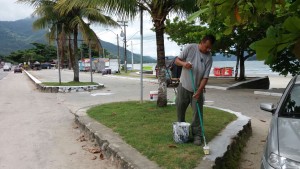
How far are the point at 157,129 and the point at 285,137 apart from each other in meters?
3.40

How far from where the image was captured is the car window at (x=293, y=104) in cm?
450

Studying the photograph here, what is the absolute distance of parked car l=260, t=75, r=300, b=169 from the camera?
3.41m

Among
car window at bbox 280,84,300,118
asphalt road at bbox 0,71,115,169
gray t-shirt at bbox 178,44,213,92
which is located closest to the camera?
car window at bbox 280,84,300,118

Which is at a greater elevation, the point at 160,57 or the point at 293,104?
the point at 160,57

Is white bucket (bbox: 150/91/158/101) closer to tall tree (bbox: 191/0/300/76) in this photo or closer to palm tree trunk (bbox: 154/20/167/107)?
palm tree trunk (bbox: 154/20/167/107)

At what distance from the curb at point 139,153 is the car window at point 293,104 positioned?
1.08 meters

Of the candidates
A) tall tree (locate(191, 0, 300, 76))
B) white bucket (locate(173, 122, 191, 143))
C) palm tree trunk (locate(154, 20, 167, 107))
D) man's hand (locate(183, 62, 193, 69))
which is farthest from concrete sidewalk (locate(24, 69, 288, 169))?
tall tree (locate(191, 0, 300, 76))

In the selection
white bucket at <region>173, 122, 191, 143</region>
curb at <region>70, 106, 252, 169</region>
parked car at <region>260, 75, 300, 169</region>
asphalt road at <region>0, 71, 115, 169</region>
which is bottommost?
asphalt road at <region>0, 71, 115, 169</region>

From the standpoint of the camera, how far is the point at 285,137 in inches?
148

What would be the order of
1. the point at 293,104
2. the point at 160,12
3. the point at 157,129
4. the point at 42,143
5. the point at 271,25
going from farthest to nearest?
the point at 160,12 → the point at 42,143 → the point at 157,129 → the point at 293,104 → the point at 271,25

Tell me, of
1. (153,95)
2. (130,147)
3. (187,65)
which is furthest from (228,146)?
(153,95)

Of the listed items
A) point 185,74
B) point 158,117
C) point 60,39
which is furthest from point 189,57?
point 60,39

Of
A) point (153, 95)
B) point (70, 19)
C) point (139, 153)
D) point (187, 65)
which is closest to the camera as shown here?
point (139, 153)

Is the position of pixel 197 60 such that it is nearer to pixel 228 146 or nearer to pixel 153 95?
pixel 228 146
